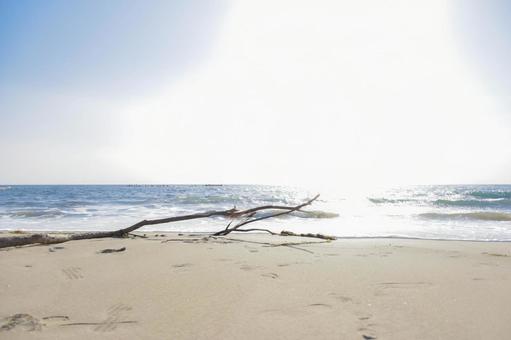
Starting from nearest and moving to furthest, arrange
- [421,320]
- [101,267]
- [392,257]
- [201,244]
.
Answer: [421,320], [101,267], [392,257], [201,244]

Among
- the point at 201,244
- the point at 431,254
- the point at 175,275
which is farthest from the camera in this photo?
the point at 201,244

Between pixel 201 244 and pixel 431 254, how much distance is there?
2.97m

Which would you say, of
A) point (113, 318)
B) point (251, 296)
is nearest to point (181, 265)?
point (251, 296)

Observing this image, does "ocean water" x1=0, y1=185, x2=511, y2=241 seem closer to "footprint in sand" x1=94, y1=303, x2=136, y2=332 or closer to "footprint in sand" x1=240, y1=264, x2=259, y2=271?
"footprint in sand" x1=240, y1=264, x2=259, y2=271

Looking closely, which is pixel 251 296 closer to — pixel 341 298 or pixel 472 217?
pixel 341 298

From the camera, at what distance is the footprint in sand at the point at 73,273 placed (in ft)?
9.60

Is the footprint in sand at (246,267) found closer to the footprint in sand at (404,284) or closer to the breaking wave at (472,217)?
the footprint in sand at (404,284)

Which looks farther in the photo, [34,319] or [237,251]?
[237,251]

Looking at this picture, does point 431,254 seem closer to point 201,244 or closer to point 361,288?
point 361,288

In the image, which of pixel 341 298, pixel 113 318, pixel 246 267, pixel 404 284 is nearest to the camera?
pixel 113 318

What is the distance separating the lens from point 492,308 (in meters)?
2.19

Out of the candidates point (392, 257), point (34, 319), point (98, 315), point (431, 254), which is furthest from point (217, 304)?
point (431, 254)

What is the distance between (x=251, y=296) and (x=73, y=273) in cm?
170

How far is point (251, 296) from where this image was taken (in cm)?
238
